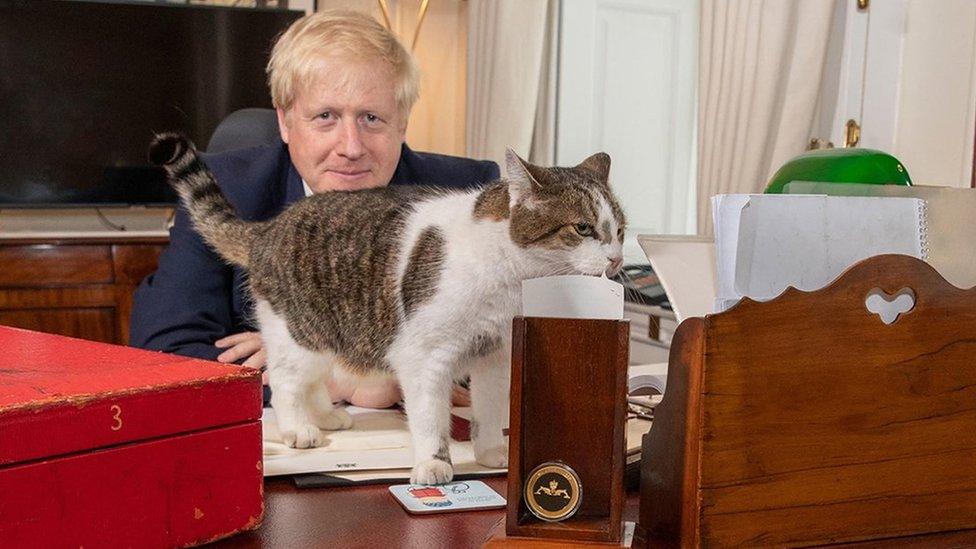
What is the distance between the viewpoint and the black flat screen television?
10.9 ft

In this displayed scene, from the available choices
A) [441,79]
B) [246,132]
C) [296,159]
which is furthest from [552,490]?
[441,79]

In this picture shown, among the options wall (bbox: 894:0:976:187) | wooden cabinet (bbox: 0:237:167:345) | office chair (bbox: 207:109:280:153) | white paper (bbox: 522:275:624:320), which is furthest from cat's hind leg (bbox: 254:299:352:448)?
wooden cabinet (bbox: 0:237:167:345)

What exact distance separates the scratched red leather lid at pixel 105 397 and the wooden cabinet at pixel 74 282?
99.8 inches

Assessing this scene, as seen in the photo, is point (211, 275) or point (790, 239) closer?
point (790, 239)

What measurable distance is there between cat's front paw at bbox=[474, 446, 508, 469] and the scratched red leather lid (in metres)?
0.25

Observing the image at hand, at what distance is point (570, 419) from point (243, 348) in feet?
2.72

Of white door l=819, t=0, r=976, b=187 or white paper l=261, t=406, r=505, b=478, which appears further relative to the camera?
white door l=819, t=0, r=976, b=187

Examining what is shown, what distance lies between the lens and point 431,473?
84 centimetres

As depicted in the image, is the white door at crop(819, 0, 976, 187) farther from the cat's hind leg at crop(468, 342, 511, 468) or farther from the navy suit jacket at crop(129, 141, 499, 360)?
the cat's hind leg at crop(468, 342, 511, 468)

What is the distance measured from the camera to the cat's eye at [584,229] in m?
0.94

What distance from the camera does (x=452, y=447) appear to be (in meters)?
0.97

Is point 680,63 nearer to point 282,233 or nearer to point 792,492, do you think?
point 282,233

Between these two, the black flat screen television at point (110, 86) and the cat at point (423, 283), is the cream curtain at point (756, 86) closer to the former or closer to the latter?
the cat at point (423, 283)

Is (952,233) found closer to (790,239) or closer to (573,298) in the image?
(790,239)
